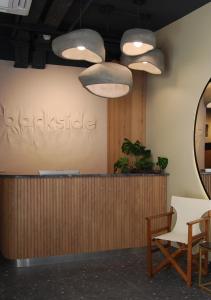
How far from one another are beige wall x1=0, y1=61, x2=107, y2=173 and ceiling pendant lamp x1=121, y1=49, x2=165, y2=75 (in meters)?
1.34

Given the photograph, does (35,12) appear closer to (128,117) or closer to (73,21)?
(73,21)

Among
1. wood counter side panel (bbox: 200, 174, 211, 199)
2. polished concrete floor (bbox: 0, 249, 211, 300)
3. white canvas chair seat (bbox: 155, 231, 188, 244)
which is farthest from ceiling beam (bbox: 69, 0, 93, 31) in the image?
polished concrete floor (bbox: 0, 249, 211, 300)

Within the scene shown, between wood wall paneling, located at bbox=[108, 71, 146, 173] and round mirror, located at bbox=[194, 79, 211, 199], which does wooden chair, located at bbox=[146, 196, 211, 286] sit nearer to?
round mirror, located at bbox=[194, 79, 211, 199]

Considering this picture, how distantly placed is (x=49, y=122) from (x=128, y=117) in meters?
1.32

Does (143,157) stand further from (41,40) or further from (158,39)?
(41,40)

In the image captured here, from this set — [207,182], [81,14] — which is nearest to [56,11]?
[81,14]

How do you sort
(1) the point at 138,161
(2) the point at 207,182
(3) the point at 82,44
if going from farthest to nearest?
(1) the point at 138,161, (2) the point at 207,182, (3) the point at 82,44

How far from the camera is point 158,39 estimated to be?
5.71 meters

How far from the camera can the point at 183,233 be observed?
4.41 meters

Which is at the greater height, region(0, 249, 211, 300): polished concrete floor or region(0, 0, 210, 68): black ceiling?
region(0, 0, 210, 68): black ceiling

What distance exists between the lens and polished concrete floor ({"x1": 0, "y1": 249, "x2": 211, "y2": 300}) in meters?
3.64

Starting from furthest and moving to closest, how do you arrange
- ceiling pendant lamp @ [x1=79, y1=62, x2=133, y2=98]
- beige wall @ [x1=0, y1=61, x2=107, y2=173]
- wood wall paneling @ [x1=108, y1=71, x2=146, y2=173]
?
wood wall paneling @ [x1=108, y1=71, x2=146, y2=173] → beige wall @ [x1=0, y1=61, x2=107, y2=173] → ceiling pendant lamp @ [x1=79, y1=62, x2=133, y2=98]

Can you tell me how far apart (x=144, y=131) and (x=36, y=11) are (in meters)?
2.57

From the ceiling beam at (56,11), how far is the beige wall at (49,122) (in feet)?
3.74
